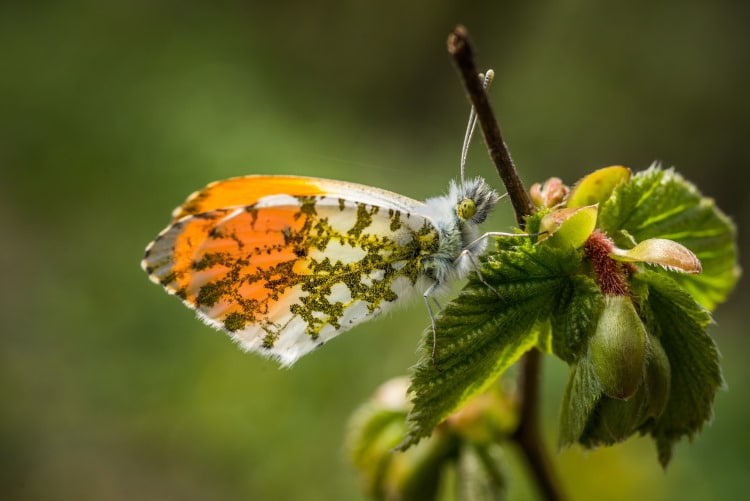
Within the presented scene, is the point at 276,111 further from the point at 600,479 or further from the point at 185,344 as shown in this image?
the point at 600,479

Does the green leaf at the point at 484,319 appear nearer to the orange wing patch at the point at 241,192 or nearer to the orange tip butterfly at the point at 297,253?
the orange tip butterfly at the point at 297,253

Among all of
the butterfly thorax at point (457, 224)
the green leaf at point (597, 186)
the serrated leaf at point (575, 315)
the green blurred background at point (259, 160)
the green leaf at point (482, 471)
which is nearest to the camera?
the serrated leaf at point (575, 315)

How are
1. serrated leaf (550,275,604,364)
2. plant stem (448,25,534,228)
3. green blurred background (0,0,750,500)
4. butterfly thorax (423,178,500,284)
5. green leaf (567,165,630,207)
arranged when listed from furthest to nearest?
green blurred background (0,0,750,500) < butterfly thorax (423,178,500,284) < green leaf (567,165,630,207) < serrated leaf (550,275,604,364) < plant stem (448,25,534,228)

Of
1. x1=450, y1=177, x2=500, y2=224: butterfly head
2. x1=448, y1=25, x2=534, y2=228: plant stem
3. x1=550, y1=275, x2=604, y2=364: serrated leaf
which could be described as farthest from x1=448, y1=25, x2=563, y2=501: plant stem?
A: x1=450, y1=177, x2=500, y2=224: butterfly head

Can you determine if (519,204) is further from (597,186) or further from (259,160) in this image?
(259,160)

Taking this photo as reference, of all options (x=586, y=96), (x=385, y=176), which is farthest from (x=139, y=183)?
(x=586, y=96)

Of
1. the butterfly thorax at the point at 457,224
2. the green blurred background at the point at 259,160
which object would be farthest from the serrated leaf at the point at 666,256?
the green blurred background at the point at 259,160

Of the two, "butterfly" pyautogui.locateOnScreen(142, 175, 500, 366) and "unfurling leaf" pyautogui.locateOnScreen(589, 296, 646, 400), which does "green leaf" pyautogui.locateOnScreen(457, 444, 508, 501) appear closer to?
"butterfly" pyautogui.locateOnScreen(142, 175, 500, 366)
